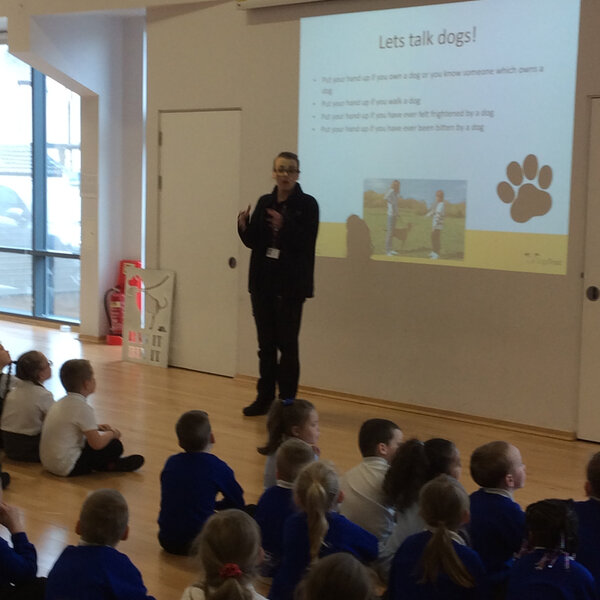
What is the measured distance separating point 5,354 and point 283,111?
278 cm

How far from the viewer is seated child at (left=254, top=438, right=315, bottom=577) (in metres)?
2.74

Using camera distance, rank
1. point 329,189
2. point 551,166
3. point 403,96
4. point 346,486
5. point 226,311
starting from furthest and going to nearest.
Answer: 1. point 226,311
2. point 329,189
3. point 403,96
4. point 551,166
5. point 346,486

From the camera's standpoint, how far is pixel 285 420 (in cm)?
329

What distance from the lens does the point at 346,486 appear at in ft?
9.80

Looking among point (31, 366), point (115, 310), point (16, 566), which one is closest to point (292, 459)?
point (16, 566)

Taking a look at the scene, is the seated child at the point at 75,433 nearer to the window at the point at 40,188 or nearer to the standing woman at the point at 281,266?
the standing woman at the point at 281,266

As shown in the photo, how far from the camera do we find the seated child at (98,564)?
7.37 ft

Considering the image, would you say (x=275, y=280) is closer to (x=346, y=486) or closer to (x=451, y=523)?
(x=346, y=486)

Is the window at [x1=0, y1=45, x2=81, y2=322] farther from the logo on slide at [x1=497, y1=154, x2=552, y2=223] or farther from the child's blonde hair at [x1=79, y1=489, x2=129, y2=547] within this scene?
the child's blonde hair at [x1=79, y1=489, x2=129, y2=547]

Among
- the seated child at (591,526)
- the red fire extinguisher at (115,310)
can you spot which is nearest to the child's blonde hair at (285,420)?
the seated child at (591,526)

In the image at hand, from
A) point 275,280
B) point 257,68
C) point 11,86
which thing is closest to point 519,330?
point 275,280

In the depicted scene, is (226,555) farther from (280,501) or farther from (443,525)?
(280,501)

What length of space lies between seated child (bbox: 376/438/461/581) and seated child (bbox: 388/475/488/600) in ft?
Answer: 1.65

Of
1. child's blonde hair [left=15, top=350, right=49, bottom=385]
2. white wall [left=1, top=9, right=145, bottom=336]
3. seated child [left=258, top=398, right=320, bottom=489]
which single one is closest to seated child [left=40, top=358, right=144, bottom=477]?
child's blonde hair [left=15, top=350, right=49, bottom=385]
